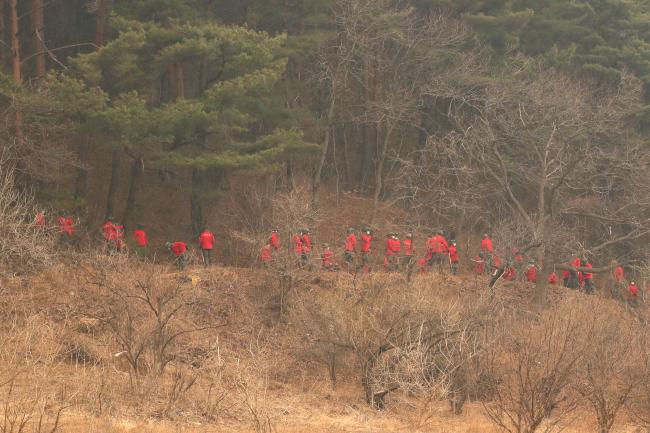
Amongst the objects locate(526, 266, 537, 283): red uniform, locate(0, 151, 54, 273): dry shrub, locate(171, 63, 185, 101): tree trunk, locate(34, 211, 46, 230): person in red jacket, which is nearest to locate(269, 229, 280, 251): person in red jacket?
locate(0, 151, 54, 273): dry shrub

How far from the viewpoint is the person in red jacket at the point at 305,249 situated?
24.8 meters

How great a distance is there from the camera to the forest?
1666cm

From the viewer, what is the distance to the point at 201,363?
20375mm

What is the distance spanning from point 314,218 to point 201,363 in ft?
22.9

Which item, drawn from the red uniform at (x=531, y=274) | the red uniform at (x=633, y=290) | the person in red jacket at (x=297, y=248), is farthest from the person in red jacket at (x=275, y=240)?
the red uniform at (x=633, y=290)

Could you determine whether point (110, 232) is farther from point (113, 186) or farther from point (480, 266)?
point (480, 266)

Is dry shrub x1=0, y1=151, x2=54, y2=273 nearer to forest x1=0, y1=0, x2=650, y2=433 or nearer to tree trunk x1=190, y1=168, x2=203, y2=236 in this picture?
forest x1=0, y1=0, x2=650, y2=433

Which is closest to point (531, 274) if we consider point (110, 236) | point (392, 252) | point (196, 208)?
point (392, 252)

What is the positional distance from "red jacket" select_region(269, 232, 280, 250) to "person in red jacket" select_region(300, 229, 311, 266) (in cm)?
70

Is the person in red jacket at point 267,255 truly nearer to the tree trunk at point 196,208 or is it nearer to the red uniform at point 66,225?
the red uniform at point 66,225

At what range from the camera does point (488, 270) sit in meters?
28.9

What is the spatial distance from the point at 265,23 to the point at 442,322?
20.7m

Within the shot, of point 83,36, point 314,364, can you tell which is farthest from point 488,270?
point 83,36

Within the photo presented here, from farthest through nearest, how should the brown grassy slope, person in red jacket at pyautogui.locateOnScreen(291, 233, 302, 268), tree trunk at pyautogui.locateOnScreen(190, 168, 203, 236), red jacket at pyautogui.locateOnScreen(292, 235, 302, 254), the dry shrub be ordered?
tree trunk at pyautogui.locateOnScreen(190, 168, 203, 236), person in red jacket at pyautogui.locateOnScreen(291, 233, 302, 268), red jacket at pyautogui.locateOnScreen(292, 235, 302, 254), the dry shrub, the brown grassy slope
